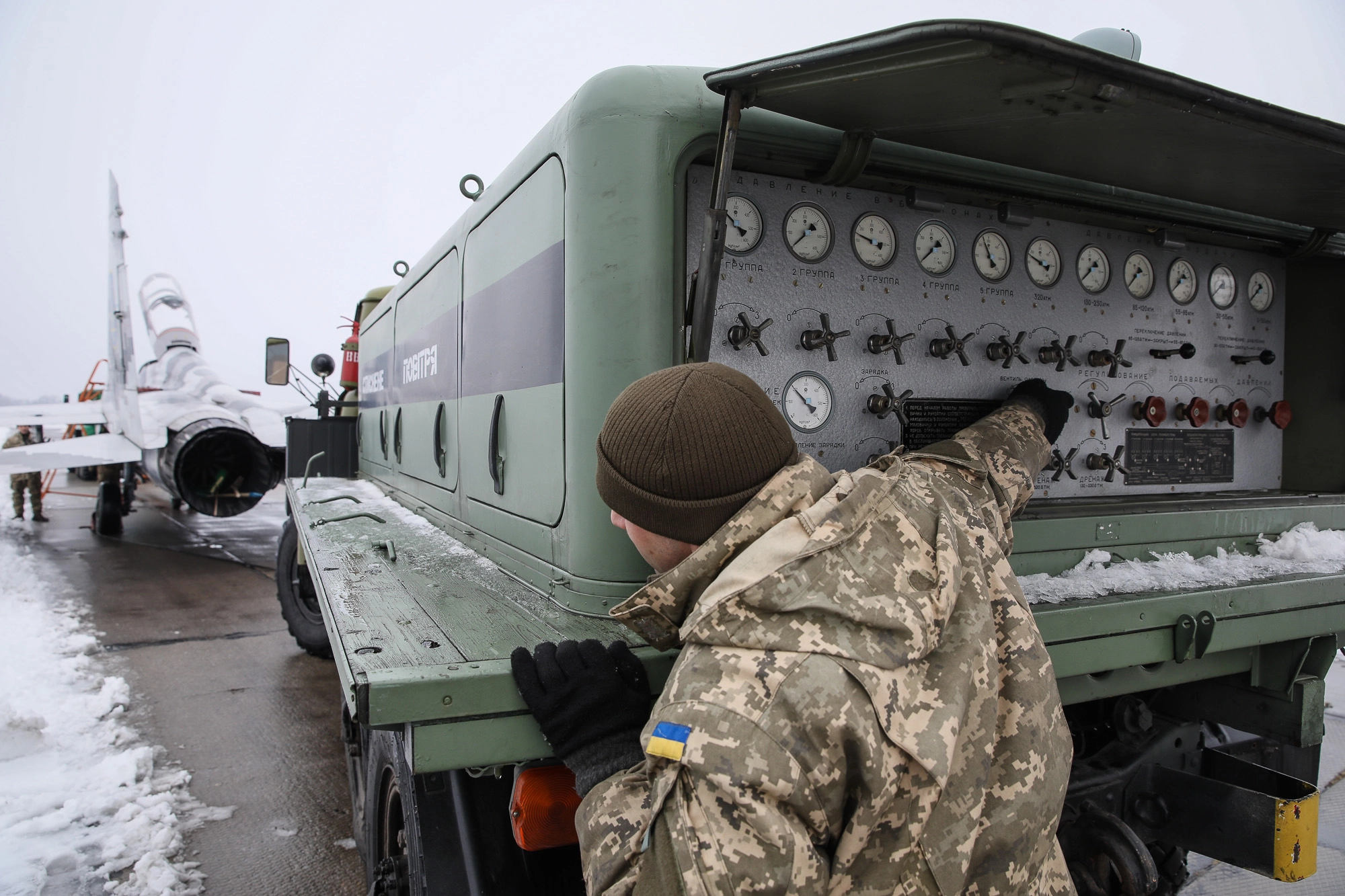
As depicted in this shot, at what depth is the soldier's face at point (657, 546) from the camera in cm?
125

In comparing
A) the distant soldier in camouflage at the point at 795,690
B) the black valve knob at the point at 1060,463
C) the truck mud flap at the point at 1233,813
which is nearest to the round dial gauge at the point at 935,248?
the black valve knob at the point at 1060,463

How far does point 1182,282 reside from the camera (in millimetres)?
2916

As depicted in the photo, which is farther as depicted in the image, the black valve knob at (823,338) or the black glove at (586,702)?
the black valve knob at (823,338)

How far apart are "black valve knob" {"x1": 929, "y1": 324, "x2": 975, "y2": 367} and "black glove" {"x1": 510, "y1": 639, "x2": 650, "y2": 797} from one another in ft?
4.65

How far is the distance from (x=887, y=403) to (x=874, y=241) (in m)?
0.46

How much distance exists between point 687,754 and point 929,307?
1.79 m

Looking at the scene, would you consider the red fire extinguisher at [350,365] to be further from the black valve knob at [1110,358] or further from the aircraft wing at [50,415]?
the aircraft wing at [50,415]

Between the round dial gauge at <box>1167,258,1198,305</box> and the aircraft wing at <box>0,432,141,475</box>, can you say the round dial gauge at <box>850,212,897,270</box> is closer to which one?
the round dial gauge at <box>1167,258,1198,305</box>

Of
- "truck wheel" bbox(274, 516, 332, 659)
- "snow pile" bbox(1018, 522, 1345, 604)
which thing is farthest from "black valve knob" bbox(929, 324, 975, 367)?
"truck wheel" bbox(274, 516, 332, 659)

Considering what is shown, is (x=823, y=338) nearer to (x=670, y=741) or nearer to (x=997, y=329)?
(x=997, y=329)

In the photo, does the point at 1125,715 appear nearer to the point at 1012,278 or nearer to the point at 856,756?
the point at 1012,278

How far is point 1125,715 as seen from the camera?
2.54m

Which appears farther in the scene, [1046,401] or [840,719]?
[1046,401]

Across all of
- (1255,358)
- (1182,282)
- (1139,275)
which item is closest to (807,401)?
(1139,275)
